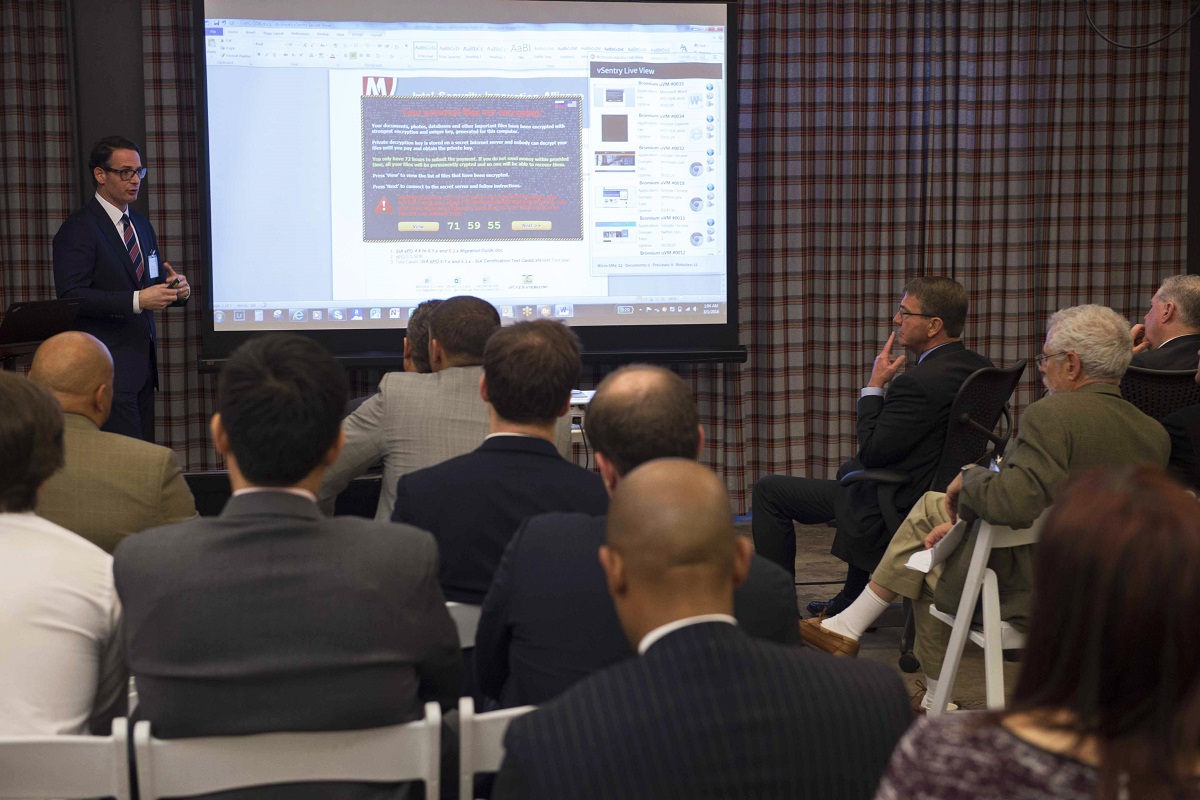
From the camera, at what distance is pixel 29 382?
1.69 meters

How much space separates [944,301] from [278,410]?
2.57m

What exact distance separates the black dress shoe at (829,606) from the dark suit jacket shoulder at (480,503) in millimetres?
2035

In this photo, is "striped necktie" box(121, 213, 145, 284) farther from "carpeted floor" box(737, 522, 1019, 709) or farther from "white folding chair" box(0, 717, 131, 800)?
"white folding chair" box(0, 717, 131, 800)

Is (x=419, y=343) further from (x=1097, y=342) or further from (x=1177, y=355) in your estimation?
(x=1177, y=355)

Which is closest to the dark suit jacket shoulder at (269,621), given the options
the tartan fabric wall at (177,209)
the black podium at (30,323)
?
the black podium at (30,323)

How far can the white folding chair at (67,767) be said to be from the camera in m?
1.30

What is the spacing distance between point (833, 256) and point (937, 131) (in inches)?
29.9

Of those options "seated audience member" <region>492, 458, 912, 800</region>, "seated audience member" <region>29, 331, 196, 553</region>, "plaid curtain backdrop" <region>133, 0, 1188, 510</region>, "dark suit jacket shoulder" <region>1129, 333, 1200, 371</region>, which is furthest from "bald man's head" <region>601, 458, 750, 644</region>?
"plaid curtain backdrop" <region>133, 0, 1188, 510</region>

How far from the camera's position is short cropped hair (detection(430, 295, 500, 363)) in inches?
107

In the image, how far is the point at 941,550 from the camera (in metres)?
2.74

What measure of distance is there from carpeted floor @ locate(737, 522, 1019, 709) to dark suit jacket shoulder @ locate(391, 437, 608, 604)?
97 cm

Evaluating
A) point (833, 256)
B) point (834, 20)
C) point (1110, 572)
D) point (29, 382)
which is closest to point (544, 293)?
point (833, 256)

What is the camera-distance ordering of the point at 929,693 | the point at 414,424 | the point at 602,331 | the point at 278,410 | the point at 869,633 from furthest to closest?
1. the point at 602,331
2. the point at 869,633
3. the point at 929,693
4. the point at 414,424
5. the point at 278,410

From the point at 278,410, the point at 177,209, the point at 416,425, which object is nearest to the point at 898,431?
the point at 416,425
